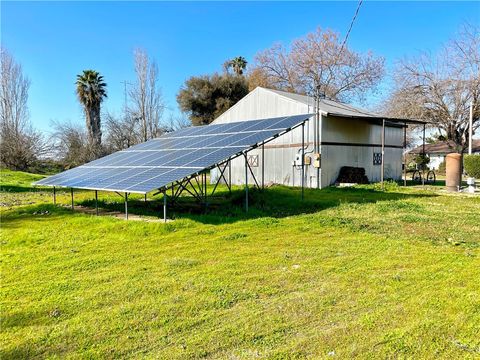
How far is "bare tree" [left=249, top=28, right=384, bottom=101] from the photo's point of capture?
117 ft

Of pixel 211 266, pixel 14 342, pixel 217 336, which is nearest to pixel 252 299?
pixel 217 336

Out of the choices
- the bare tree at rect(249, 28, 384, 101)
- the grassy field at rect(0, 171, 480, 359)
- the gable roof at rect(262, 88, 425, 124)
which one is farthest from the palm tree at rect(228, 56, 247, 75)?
the grassy field at rect(0, 171, 480, 359)

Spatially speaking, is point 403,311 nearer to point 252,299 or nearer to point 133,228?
point 252,299

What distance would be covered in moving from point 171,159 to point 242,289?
21.2 ft

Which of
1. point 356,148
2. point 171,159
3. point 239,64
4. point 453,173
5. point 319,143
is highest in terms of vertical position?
point 239,64

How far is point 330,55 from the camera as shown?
35.5m

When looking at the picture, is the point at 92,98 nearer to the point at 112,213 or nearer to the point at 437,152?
the point at 112,213

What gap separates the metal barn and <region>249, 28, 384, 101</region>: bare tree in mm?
16296

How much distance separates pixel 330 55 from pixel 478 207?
2789 centimetres

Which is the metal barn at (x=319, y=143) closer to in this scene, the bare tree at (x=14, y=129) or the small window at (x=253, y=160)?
the small window at (x=253, y=160)

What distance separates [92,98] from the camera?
3222 centimetres

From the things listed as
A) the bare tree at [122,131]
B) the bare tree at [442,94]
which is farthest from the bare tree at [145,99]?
the bare tree at [442,94]

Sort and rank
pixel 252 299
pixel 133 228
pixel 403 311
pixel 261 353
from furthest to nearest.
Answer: pixel 133 228 → pixel 252 299 → pixel 403 311 → pixel 261 353

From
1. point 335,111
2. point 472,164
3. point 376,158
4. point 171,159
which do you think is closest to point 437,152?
point 472,164
